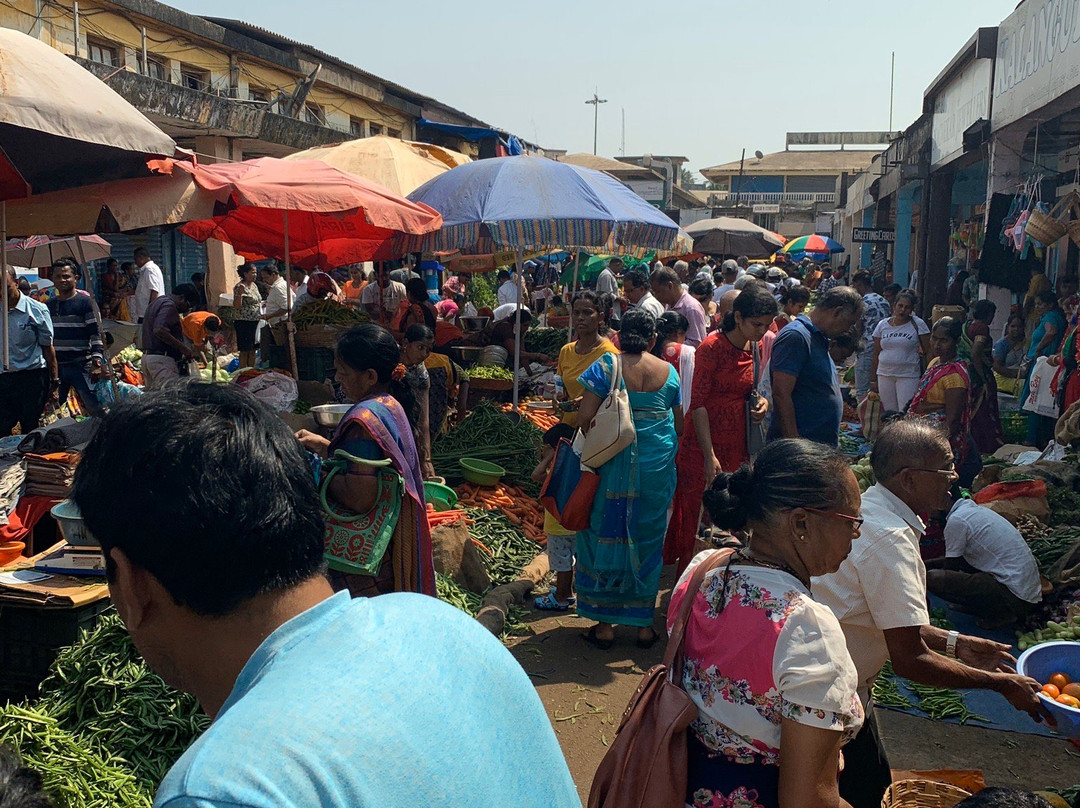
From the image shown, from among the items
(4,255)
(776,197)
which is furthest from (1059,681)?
(776,197)

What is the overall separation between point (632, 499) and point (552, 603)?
117cm

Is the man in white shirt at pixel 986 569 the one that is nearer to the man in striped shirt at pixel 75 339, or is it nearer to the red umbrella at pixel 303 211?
the red umbrella at pixel 303 211

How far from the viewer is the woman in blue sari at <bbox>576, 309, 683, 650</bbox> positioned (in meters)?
5.26

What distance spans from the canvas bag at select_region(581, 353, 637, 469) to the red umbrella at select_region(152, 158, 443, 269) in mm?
3137

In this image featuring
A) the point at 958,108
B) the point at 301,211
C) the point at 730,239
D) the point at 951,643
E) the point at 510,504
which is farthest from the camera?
the point at 730,239

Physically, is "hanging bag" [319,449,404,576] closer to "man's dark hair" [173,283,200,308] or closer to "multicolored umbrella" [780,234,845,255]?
"man's dark hair" [173,283,200,308]

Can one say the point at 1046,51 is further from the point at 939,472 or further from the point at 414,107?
the point at 414,107

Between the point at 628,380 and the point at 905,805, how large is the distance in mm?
2791

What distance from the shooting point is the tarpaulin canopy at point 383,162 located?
9.70m

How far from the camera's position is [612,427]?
5.14 m

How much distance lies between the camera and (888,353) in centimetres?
972

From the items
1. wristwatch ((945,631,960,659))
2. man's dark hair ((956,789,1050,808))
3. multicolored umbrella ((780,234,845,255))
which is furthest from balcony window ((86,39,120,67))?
multicolored umbrella ((780,234,845,255))

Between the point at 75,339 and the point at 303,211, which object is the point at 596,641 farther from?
the point at 75,339

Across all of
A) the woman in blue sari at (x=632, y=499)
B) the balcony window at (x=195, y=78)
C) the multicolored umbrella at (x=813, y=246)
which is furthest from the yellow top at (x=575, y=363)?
the multicolored umbrella at (x=813, y=246)
